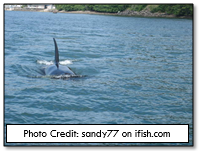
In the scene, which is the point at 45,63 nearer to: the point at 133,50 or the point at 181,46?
the point at 133,50

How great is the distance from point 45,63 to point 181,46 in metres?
12.5
